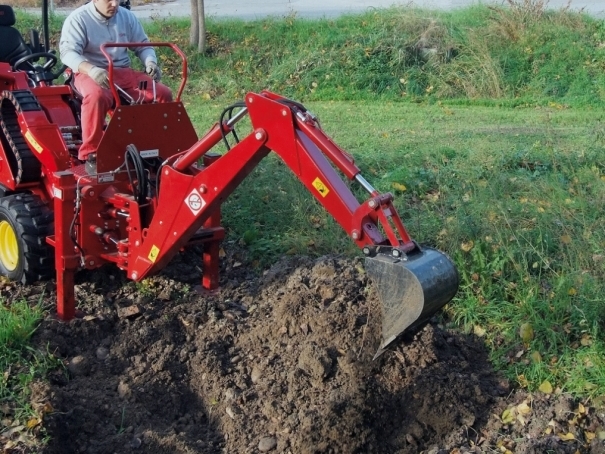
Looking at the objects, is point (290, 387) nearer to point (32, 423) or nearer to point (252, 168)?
point (252, 168)

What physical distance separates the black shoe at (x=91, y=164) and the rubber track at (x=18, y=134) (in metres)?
0.62

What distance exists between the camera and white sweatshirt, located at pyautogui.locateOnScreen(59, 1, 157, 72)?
6035mm

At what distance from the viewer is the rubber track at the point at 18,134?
A: 6.22 m

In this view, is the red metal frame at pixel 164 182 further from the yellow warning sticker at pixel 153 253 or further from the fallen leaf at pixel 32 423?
the fallen leaf at pixel 32 423

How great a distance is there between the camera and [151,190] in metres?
5.62

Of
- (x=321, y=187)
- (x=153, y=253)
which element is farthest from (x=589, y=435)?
(x=153, y=253)

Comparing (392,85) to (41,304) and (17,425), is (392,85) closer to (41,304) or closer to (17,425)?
(41,304)

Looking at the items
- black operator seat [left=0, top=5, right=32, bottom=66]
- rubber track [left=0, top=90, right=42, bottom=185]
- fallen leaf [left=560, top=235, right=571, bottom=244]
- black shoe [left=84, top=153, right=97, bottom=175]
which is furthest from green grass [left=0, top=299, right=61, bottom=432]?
fallen leaf [left=560, top=235, right=571, bottom=244]

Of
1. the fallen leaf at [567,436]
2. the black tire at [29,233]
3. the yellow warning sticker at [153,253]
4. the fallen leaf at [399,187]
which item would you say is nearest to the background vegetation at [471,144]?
the fallen leaf at [399,187]

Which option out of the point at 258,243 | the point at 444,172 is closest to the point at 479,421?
the point at 258,243

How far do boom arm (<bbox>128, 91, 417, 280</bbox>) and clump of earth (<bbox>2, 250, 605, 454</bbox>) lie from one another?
526mm

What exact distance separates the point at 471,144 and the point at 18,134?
14.6 ft

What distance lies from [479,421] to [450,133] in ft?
19.5

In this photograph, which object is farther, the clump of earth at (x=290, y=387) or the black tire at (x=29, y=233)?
the black tire at (x=29, y=233)
